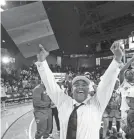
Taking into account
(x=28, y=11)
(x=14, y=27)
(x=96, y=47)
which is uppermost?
(x=96, y=47)

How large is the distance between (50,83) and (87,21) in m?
16.3

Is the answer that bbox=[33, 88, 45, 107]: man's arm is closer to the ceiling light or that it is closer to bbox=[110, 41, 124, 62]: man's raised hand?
bbox=[110, 41, 124, 62]: man's raised hand

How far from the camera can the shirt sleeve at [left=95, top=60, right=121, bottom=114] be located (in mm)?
1755

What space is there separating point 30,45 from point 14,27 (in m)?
0.17

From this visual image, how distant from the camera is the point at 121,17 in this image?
17.3 m

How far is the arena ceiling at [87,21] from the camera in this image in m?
14.8

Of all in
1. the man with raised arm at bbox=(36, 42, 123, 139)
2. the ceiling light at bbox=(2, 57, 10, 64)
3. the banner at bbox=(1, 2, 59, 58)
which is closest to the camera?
the banner at bbox=(1, 2, 59, 58)

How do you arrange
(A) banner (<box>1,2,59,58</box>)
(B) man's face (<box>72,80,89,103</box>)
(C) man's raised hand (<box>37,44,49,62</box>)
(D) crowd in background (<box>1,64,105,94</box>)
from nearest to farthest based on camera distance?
1. (A) banner (<box>1,2,59,58</box>)
2. (C) man's raised hand (<box>37,44,49,62</box>)
3. (B) man's face (<box>72,80,89,103</box>)
4. (D) crowd in background (<box>1,64,105,94</box>)

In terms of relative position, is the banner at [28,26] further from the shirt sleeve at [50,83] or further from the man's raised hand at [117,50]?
the man's raised hand at [117,50]

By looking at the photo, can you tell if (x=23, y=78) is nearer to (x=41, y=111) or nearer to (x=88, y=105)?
(x=41, y=111)

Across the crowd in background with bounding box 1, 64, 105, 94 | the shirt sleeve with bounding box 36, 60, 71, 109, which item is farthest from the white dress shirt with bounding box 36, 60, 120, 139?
the crowd in background with bounding box 1, 64, 105, 94

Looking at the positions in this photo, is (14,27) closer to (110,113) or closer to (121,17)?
(110,113)

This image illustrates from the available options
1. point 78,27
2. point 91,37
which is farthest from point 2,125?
point 91,37

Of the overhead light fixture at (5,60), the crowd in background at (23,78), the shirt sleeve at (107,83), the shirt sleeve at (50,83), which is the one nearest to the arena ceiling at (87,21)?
the overhead light fixture at (5,60)
